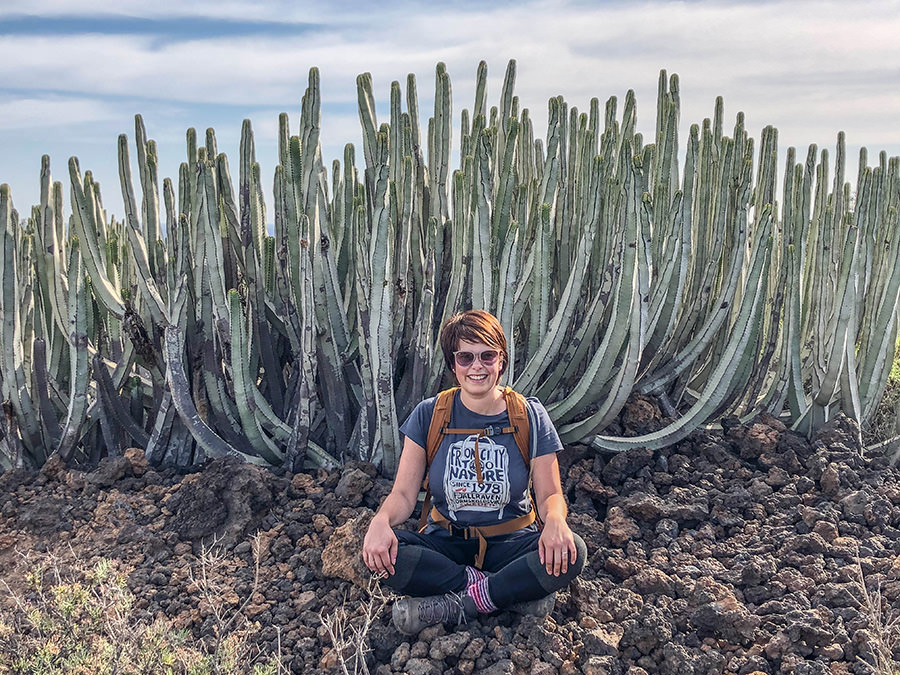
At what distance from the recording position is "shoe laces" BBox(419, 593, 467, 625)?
2.49 metres

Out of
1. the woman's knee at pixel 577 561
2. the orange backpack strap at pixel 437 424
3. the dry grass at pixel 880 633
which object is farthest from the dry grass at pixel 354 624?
the dry grass at pixel 880 633

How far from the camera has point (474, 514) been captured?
264 centimetres

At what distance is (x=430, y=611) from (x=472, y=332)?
2.57 ft

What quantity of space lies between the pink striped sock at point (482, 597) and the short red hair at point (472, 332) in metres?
0.62

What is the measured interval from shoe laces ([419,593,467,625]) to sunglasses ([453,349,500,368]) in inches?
25.9

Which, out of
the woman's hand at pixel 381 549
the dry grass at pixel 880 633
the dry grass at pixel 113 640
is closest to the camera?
the dry grass at pixel 880 633

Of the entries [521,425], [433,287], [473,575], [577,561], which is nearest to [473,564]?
[473,575]

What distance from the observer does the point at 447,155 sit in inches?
141

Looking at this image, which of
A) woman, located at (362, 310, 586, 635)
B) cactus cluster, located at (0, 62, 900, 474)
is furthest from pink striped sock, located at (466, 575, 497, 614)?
cactus cluster, located at (0, 62, 900, 474)

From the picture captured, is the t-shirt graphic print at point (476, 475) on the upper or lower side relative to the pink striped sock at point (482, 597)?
upper

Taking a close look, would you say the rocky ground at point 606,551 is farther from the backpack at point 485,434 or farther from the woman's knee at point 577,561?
the backpack at point 485,434

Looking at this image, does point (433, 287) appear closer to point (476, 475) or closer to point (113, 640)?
point (476, 475)

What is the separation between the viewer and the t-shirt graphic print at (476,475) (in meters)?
2.59

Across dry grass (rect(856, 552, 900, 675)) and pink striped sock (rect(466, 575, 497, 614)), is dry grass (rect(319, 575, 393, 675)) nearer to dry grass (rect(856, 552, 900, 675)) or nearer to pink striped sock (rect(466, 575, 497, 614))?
pink striped sock (rect(466, 575, 497, 614))
